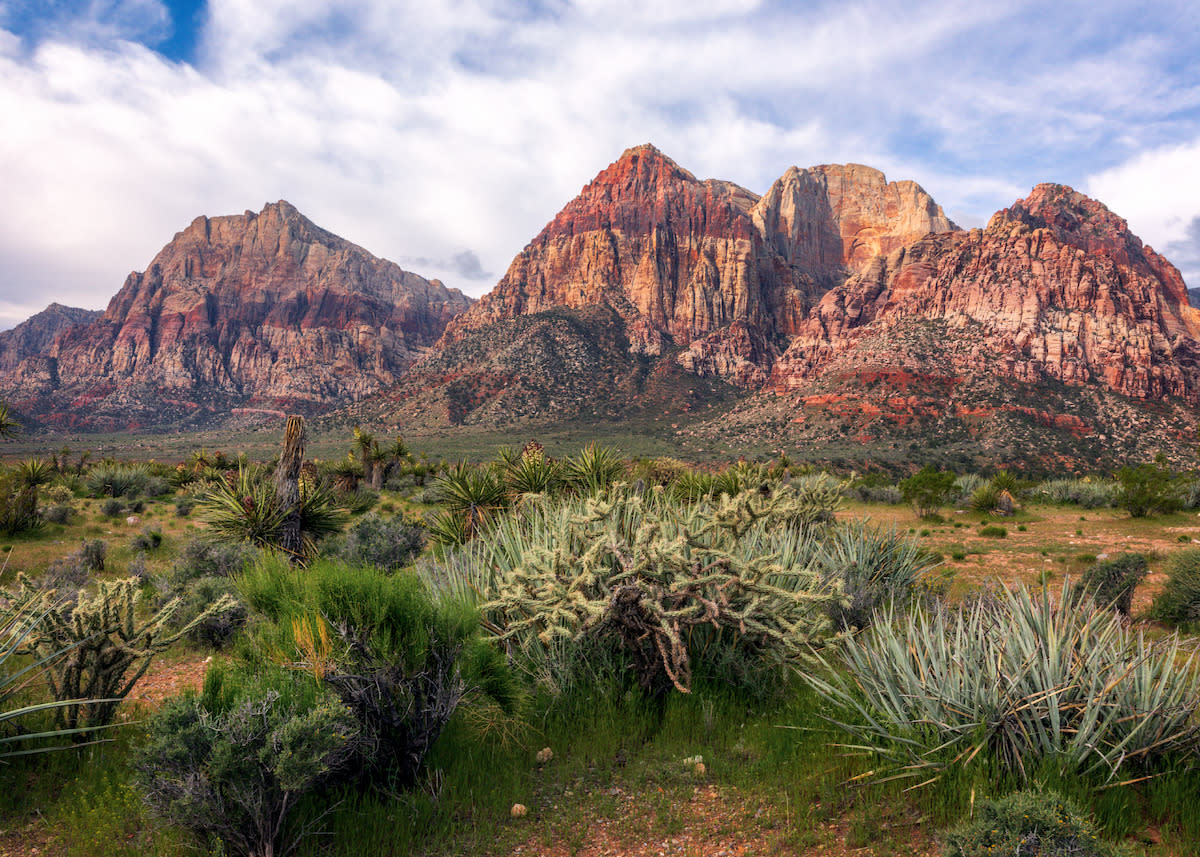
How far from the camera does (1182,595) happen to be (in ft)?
30.0

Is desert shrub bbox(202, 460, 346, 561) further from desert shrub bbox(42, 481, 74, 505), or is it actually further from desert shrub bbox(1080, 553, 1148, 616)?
desert shrub bbox(42, 481, 74, 505)

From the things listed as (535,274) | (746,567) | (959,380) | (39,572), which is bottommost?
(39,572)

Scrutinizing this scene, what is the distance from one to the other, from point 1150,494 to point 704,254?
12606 cm

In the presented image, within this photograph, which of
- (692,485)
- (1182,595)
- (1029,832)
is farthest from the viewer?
(692,485)

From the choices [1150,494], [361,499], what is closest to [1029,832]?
[361,499]

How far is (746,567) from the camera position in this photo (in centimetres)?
454

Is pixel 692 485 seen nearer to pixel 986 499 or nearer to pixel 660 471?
pixel 660 471

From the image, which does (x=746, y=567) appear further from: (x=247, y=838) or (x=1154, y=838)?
(x=247, y=838)

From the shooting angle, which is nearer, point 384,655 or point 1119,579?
point 384,655

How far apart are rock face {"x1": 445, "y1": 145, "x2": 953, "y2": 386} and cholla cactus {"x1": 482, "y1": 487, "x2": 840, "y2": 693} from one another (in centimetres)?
10116

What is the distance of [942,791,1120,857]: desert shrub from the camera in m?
2.67

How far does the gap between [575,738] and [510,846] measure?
3.85 feet

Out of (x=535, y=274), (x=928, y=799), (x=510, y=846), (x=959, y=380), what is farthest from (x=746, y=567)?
(x=535, y=274)

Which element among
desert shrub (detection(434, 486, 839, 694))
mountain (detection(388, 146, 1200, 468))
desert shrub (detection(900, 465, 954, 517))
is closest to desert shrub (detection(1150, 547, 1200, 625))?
desert shrub (detection(434, 486, 839, 694))
